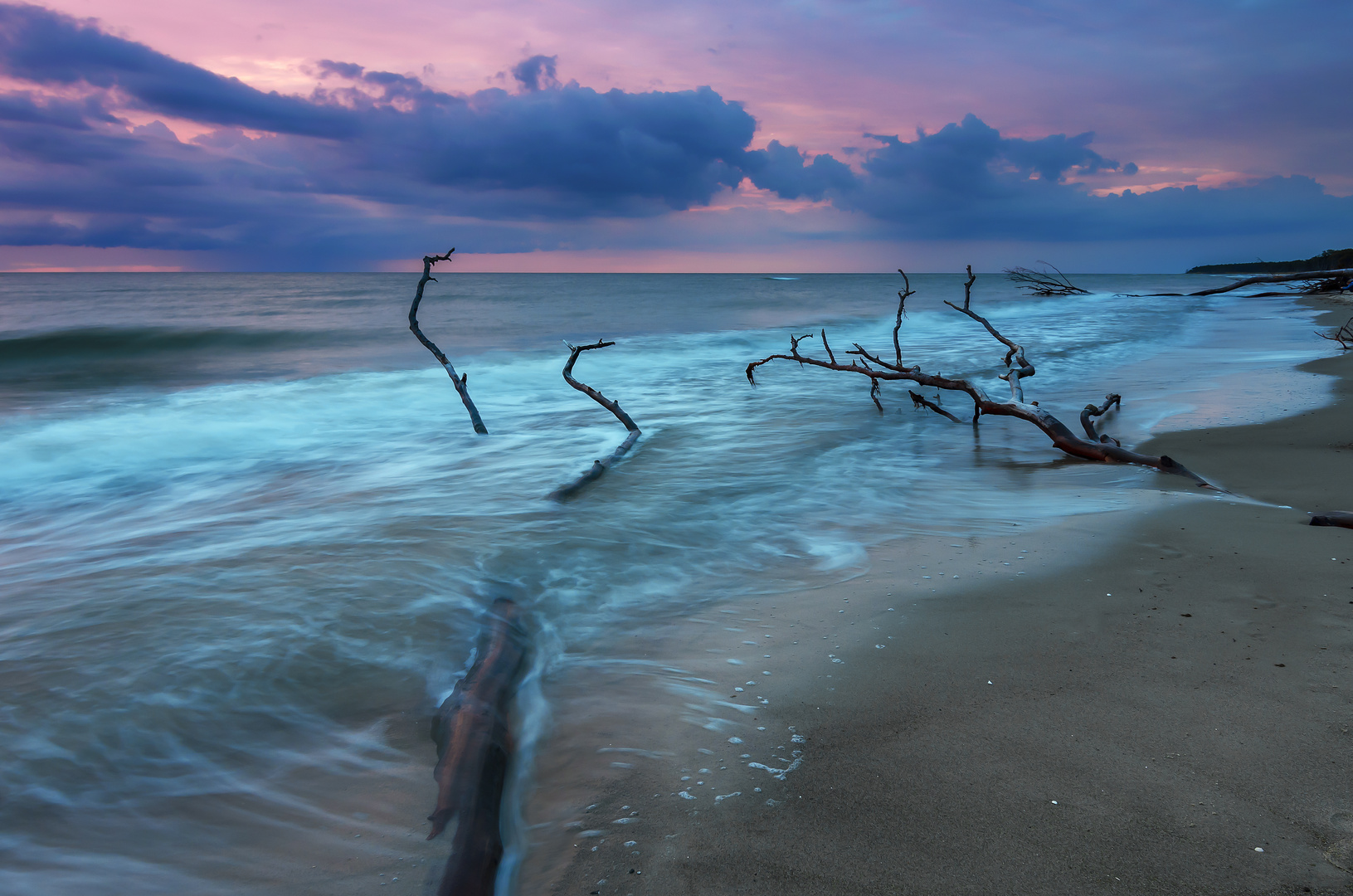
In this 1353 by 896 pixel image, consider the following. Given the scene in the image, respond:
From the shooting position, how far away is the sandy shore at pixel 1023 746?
1.82 metres

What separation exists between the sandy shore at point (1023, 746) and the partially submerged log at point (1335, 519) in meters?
0.14

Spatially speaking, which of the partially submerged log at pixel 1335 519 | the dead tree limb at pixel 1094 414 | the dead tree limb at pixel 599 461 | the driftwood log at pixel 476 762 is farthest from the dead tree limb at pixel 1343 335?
the driftwood log at pixel 476 762

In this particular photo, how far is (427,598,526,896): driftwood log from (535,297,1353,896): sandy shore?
163 mm

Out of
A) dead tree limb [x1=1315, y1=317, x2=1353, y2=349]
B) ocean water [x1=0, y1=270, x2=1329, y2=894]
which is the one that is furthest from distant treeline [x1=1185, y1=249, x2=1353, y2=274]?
ocean water [x1=0, y1=270, x2=1329, y2=894]

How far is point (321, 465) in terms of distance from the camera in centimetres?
800

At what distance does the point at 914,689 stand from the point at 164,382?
17.9 m

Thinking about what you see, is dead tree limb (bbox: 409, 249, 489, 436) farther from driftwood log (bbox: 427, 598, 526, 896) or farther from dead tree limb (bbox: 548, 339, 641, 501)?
driftwood log (bbox: 427, 598, 526, 896)

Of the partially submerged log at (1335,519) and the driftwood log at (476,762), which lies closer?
the driftwood log at (476,762)

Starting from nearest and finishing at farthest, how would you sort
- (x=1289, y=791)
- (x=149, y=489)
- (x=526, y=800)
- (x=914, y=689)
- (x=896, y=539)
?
(x=1289, y=791) < (x=526, y=800) < (x=914, y=689) < (x=896, y=539) < (x=149, y=489)

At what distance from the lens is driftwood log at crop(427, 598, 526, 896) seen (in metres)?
1.96

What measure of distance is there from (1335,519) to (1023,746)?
3.15 meters

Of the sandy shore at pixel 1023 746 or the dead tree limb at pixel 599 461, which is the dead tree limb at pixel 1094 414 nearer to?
the sandy shore at pixel 1023 746

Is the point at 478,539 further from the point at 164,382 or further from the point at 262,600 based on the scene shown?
the point at 164,382

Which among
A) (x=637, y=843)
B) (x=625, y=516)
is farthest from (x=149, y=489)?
(x=637, y=843)
